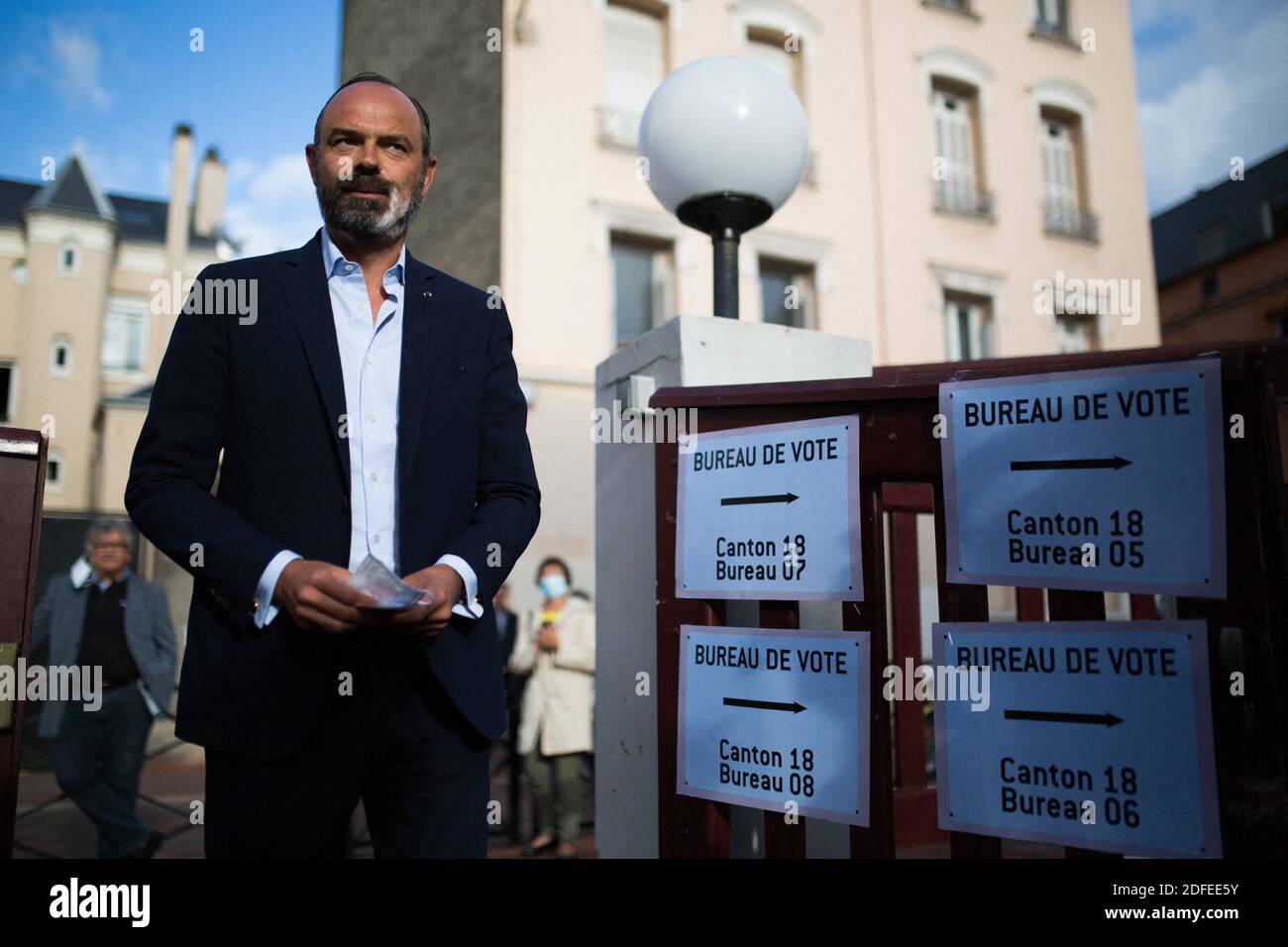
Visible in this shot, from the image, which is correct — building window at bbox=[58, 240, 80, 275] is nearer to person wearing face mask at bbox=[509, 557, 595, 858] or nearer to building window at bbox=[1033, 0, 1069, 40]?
person wearing face mask at bbox=[509, 557, 595, 858]

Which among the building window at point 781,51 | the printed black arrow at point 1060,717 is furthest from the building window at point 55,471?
the printed black arrow at point 1060,717

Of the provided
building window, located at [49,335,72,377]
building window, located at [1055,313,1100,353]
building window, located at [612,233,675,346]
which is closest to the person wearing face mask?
building window, located at [612,233,675,346]

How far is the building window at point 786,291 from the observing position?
44.3ft

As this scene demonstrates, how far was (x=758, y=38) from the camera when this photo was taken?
1383cm

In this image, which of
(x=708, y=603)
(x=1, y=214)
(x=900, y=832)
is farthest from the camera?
(x=1, y=214)

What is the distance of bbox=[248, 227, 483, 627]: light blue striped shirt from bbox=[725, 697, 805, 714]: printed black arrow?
728mm

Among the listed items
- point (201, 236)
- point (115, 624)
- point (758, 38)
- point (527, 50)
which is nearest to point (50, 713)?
point (115, 624)

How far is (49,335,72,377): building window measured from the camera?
75.3ft

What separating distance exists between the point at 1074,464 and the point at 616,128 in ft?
38.3

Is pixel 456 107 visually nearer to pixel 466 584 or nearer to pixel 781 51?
pixel 781 51

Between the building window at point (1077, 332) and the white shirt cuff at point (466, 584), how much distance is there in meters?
15.9

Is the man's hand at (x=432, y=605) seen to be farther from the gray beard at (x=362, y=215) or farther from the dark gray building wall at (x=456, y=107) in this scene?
the dark gray building wall at (x=456, y=107)
